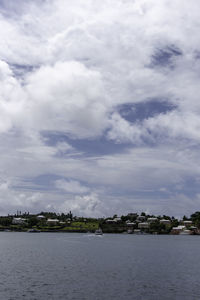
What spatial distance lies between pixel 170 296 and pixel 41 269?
Result: 41.8 m

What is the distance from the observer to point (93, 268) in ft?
315

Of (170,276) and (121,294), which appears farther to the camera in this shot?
(170,276)

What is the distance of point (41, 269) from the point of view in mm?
92062

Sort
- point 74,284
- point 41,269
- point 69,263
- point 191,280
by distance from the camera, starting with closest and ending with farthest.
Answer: point 74,284, point 191,280, point 41,269, point 69,263

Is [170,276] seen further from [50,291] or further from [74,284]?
[50,291]

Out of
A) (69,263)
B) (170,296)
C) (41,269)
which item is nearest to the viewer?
(170,296)

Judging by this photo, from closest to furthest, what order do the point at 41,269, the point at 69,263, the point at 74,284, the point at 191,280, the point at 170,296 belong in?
the point at 170,296 → the point at 74,284 → the point at 191,280 → the point at 41,269 → the point at 69,263

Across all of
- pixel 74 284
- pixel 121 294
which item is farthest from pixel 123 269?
pixel 121 294

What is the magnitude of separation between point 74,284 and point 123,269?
88.0 feet

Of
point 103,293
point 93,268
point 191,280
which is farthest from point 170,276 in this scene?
point 103,293

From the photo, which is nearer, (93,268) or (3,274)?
(3,274)

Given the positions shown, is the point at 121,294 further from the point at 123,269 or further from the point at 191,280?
the point at 123,269

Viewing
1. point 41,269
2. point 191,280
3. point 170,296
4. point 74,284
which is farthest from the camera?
point 41,269

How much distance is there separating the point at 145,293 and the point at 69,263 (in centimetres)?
4754
